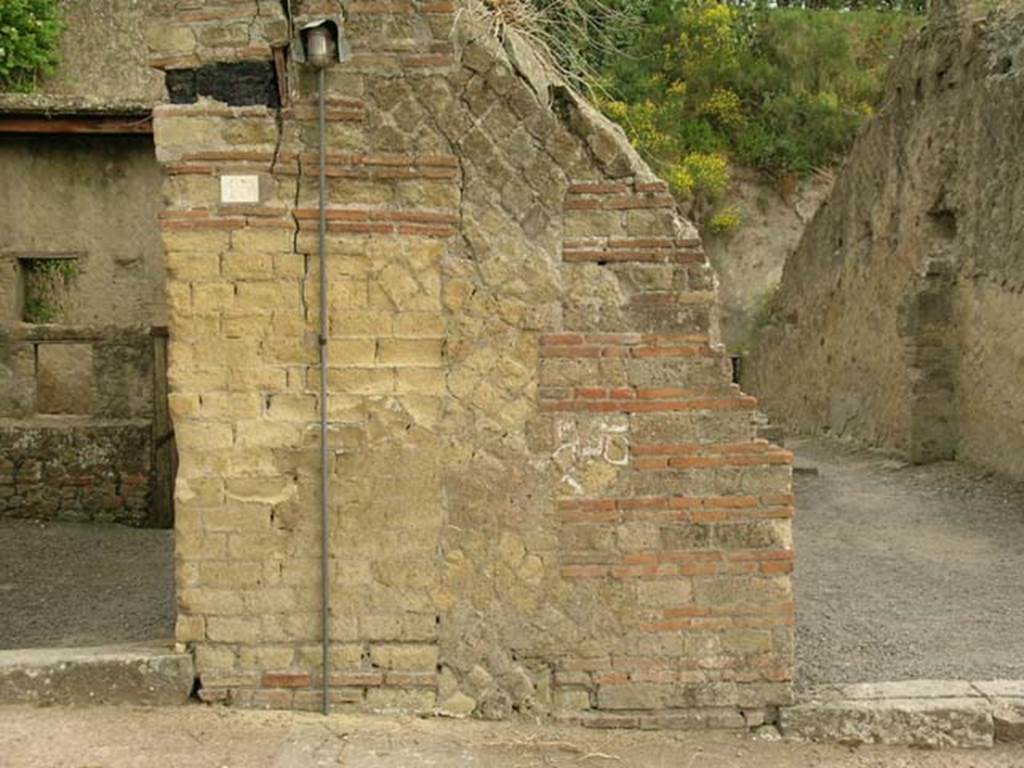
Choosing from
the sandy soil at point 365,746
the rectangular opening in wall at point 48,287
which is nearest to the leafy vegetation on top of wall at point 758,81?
the rectangular opening in wall at point 48,287

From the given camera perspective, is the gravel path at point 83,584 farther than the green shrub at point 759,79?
No

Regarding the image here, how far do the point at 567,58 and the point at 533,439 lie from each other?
2137mm

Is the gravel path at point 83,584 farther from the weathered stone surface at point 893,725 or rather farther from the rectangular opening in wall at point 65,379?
the weathered stone surface at point 893,725

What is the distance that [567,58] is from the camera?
18.5 feet

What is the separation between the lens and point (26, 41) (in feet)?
45.6

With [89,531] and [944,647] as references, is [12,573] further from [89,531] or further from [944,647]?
[944,647]

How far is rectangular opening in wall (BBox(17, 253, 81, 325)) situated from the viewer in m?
12.6

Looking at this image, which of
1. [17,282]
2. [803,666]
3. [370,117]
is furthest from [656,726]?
[17,282]

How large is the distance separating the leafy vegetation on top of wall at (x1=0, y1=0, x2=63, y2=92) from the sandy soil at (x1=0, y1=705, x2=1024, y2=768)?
38.0 feet

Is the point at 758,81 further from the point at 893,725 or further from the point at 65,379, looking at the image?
the point at 893,725

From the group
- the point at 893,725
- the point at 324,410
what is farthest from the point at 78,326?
the point at 893,725

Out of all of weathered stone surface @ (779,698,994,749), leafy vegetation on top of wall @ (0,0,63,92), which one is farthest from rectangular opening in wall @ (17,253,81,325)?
weathered stone surface @ (779,698,994,749)

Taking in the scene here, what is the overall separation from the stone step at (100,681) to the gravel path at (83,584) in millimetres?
932

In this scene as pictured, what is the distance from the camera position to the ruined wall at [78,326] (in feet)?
32.0
